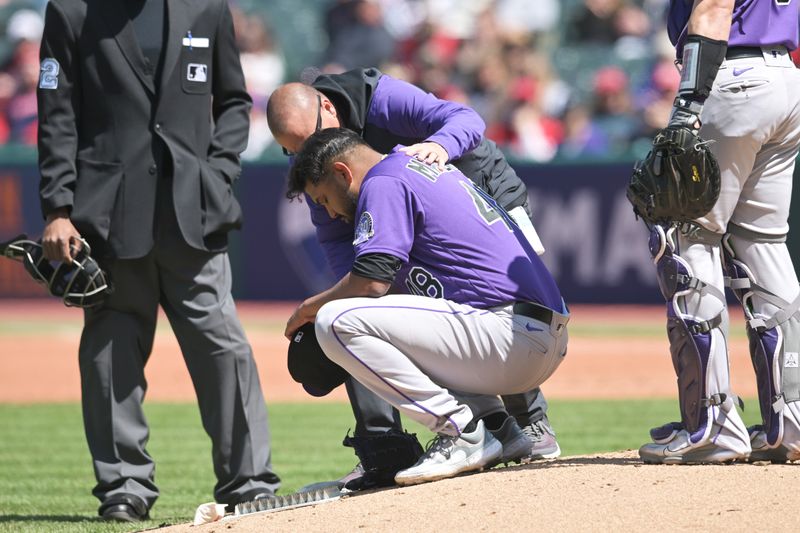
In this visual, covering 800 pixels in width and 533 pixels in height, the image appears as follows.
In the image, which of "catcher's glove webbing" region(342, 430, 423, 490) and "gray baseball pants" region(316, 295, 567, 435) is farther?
"catcher's glove webbing" region(342, 430, 423, 490)

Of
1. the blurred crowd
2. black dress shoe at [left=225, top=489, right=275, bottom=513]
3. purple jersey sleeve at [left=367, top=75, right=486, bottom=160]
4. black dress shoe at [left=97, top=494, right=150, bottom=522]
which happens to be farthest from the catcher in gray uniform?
the blurred crowd

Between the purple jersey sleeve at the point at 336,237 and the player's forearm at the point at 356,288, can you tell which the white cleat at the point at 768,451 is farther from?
the purple jersey sleeve at the point at 336,237

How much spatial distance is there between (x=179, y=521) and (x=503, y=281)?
1759 millimetres

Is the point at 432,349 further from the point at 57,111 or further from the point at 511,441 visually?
the point at 57,111

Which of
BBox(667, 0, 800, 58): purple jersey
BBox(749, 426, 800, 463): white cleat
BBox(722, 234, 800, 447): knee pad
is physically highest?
BBox(667, 0, 800, 58): purple jersey

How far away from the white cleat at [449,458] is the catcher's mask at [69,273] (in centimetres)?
162

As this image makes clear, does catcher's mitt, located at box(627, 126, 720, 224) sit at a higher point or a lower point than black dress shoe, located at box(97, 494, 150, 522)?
higher

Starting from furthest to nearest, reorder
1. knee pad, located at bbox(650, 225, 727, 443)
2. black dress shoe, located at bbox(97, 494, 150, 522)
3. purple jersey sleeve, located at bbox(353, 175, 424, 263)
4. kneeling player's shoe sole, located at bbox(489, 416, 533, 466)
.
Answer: black dress shoe, located at bbox(97, 494, 150, 522) → kneeling player's shoe sole, located at bbox(489, 416, 533, 466) → knee pad, located at bbox(650, 225, 727, 443) → purple jersey sleeve, located at bbox(353, 175, 424, 263)

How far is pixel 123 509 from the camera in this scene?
16.9ft

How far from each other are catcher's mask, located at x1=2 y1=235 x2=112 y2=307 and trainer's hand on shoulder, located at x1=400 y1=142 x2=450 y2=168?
5.02 ft

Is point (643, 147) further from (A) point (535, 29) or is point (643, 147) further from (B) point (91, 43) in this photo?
(B) point (91, 43)

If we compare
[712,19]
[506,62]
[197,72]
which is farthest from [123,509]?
[506,62]

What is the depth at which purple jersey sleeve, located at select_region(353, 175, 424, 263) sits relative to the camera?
14.2 feet

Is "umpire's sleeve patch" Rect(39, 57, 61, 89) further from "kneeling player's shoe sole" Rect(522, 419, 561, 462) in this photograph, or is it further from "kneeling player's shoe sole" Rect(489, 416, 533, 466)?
"kneeling player's shoe sole" Rect(522, 419, 561, 462)
